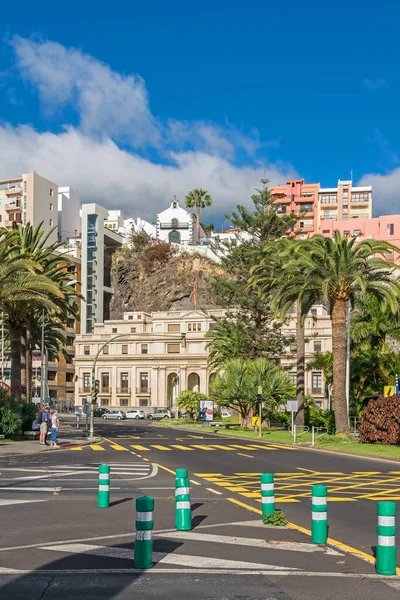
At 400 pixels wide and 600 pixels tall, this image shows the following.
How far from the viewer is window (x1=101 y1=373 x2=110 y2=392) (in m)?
104

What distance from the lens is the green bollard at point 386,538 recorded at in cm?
828

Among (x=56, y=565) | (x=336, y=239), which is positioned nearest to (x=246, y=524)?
(x=56, y=565)

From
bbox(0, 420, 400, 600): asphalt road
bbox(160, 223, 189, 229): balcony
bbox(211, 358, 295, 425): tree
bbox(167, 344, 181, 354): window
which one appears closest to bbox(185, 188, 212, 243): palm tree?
bbox(160, 223, 189, 229): balcony

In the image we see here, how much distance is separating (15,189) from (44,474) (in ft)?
334


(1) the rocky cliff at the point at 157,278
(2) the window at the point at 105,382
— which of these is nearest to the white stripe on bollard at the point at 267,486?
(2) the window at the point at 105,382

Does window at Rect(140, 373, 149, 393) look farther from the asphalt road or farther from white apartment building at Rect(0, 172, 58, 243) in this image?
the asphalt road

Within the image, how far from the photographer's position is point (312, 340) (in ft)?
299

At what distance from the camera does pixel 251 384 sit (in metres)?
53.8

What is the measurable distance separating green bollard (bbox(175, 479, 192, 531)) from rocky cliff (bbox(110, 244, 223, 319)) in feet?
331

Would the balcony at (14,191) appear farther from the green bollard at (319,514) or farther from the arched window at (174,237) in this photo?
the green bollard at (319,514)

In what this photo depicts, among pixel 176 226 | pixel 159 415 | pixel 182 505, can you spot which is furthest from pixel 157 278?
pixel 182 505

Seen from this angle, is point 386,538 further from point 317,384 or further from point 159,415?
point 317,384

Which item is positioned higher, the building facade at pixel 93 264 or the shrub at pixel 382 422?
the building facade at pixel 93 264

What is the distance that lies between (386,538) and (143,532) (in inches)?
108
